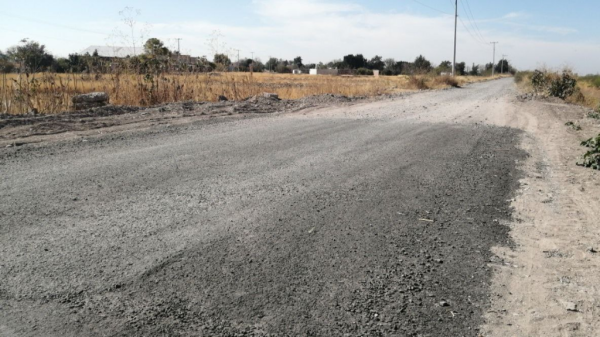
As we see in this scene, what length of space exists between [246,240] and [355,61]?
366 ft

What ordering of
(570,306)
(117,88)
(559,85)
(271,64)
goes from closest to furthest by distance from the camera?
(570,306)
(117,88)
(559,85)
(271,64)

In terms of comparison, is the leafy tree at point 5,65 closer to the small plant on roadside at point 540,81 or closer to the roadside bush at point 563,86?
the roadside bush at point 563,86

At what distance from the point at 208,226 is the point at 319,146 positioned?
414cm

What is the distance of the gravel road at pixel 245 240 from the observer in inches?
107

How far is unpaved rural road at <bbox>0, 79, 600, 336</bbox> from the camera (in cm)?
271

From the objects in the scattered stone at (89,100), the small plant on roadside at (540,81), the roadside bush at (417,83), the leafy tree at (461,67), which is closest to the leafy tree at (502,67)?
the leafy tree at (461,67)

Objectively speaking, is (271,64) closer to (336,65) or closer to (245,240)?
(336,65)

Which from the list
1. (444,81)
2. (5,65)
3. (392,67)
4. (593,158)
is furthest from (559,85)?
(392,67)

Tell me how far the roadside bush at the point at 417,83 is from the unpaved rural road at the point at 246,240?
92.6 ft

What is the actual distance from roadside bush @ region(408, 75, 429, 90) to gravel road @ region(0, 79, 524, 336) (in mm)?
28217

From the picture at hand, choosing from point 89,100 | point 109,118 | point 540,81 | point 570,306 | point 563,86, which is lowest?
point 570,306

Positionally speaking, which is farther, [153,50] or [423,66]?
[423,66]

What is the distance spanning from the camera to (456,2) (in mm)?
59719

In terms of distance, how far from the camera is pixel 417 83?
3488 cm
